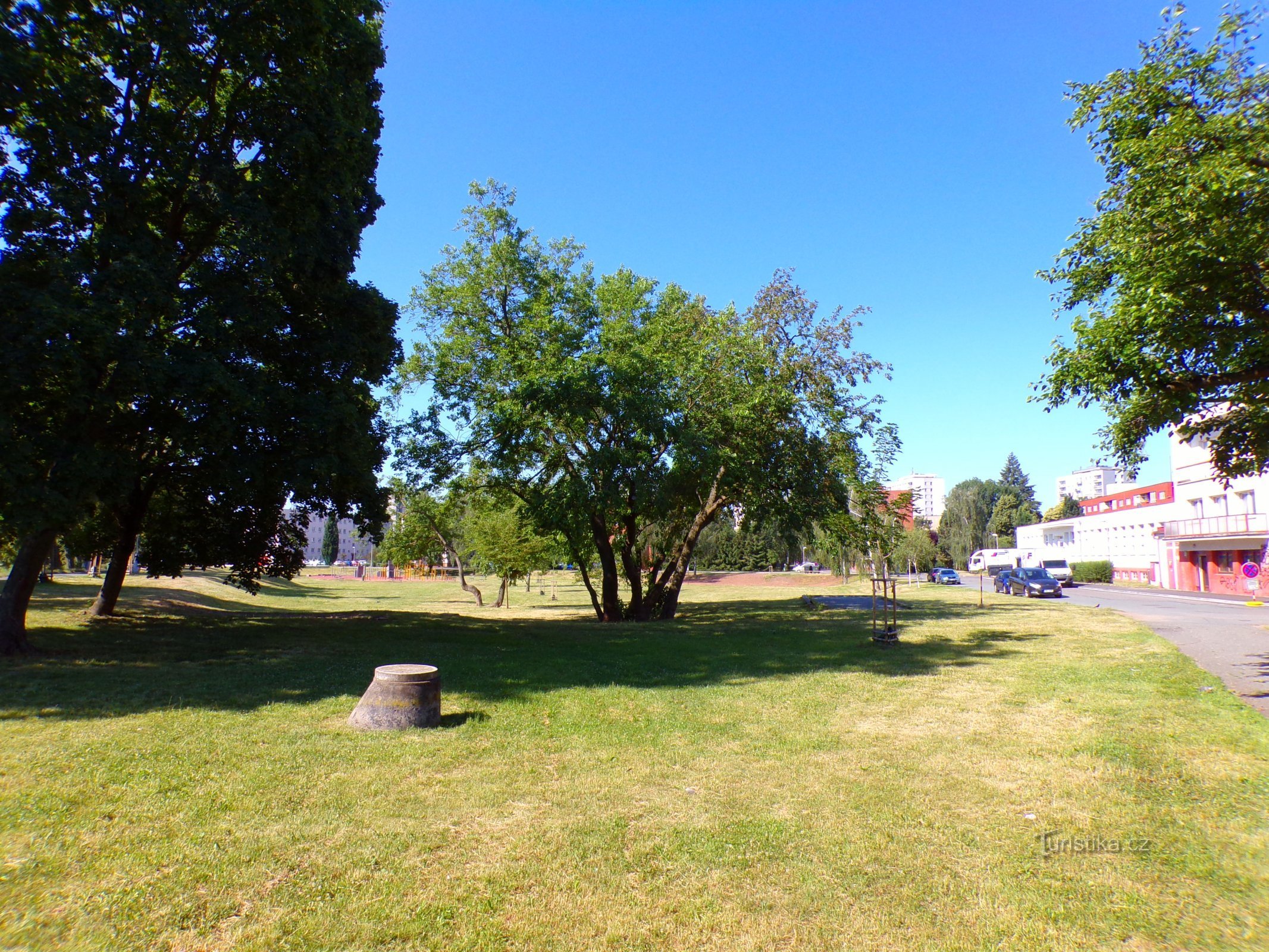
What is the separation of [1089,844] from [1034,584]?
1487 inches

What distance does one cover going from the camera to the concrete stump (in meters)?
7.67

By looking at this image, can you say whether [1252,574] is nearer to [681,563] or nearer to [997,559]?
[997,559]

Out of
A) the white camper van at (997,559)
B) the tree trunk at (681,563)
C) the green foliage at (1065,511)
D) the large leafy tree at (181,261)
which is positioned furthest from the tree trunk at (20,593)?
the green foliage at (1065,511)

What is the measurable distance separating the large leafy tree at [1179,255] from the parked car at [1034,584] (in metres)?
29.6

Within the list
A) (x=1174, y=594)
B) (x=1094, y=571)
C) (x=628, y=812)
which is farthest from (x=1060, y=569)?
(x=628, y=812)

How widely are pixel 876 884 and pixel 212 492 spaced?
15446mm

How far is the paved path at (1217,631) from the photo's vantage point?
11.0m

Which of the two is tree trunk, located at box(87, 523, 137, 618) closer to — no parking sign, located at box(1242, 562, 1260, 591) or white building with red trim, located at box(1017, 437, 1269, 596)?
white building with red trim, located at box(1017, 437, 1269, 596)

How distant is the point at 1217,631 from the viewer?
1812 cm

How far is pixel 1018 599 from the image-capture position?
114ft

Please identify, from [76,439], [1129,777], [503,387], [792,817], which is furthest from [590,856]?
[503,387]

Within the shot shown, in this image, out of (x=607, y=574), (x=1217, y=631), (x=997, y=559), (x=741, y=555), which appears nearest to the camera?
(x=1217, y=631)

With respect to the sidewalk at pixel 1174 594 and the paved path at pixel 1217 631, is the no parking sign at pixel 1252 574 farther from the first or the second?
the paved path at pixel 1217 631

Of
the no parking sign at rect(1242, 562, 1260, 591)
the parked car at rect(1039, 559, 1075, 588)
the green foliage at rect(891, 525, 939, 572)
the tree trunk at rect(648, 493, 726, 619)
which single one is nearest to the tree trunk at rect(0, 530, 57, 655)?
the tree trunk at rect(648, 493, 726, 619)
